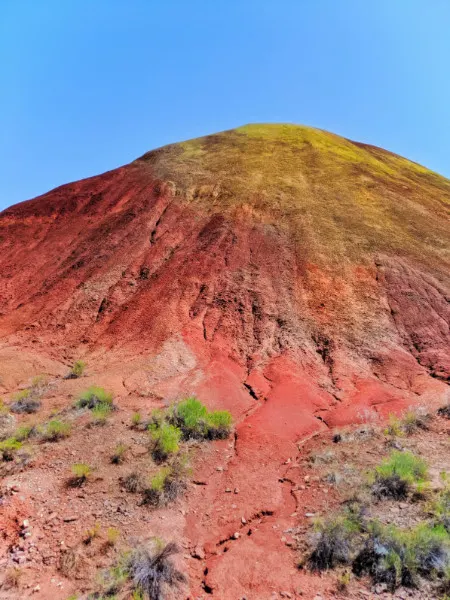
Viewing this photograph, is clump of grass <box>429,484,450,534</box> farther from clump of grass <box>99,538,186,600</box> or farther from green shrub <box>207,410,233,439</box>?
green shrub <box>207,410,233,439</box>

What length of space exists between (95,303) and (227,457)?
378 inches

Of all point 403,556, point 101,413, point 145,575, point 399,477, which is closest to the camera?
point 145,575

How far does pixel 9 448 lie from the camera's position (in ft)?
26.9

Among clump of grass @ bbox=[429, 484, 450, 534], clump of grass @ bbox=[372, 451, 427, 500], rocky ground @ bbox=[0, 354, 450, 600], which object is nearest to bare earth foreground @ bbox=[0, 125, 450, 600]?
rocky ground @ bbox=[0, 354, 450, 600]

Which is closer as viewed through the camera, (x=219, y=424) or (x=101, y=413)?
(x=219, y=424)

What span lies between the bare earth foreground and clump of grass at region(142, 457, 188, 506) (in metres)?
0.19

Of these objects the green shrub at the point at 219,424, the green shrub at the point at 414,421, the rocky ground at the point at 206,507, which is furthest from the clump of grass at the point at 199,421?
the green shrub at the point at 414,421

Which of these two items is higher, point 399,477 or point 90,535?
point 399,477

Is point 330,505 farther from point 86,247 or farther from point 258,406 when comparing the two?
point 86,247

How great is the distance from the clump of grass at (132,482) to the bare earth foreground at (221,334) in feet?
0.34

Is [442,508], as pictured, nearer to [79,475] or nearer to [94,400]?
[79,475]

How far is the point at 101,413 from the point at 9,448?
2.07 meters

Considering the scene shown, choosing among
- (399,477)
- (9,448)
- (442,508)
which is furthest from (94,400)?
(442,508)

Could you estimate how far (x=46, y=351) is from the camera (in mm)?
14461
